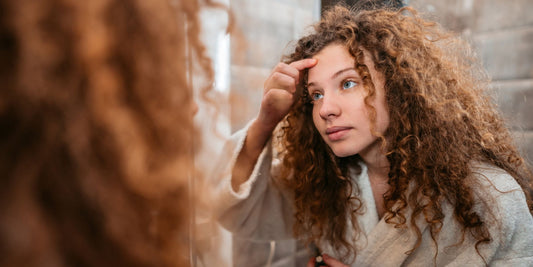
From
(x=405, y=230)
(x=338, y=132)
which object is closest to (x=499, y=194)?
(x=405, y=230)

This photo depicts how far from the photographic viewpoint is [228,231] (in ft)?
2.29

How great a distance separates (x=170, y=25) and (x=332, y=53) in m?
0.40

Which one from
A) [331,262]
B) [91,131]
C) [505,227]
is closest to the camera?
[91,131]

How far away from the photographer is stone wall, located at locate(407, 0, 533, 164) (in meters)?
0.72

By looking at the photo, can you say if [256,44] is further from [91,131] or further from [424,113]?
[91,131]

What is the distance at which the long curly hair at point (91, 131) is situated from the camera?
16cm

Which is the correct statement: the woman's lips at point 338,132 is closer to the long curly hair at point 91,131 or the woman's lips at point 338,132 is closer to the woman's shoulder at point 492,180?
the woman's shoulder at point 492,180

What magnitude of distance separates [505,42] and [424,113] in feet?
1.28

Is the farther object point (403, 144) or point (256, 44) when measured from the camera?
point (256, 44)

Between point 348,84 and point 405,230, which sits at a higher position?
point 348,84

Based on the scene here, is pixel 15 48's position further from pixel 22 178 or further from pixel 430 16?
pixel 430 16

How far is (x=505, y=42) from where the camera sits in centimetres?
75

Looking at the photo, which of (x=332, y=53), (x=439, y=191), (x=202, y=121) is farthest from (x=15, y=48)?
(x=439, y=191)

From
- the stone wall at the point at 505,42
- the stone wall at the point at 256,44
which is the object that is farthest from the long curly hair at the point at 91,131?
the stone wall at the point at 505,42
